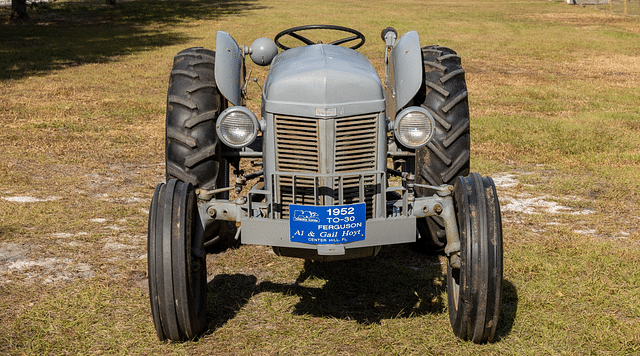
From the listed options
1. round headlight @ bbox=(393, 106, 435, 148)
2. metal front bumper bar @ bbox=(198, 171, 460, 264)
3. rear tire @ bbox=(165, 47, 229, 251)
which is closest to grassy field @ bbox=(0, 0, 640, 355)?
metal front bumper bar @ bbox=(198, 171, 460, 264)

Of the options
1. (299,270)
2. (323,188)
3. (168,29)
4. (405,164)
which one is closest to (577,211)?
(405,164)

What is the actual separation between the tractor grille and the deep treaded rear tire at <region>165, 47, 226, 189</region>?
107cm

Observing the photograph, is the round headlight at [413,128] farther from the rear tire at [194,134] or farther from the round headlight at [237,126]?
the rear tire at [194,134]

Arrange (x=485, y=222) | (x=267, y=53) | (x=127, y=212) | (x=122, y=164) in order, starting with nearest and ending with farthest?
(x=485, y=222), (x=267, y=53), (x=127, y=212), (x=122, y=164)

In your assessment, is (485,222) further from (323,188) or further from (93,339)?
(93,339)

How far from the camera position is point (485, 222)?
13.8 ft

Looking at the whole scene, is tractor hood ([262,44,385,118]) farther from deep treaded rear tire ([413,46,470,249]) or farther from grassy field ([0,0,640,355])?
grassy field ([0,0,640,355])

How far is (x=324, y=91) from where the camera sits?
4355 mm

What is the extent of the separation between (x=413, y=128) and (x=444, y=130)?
1100 mm

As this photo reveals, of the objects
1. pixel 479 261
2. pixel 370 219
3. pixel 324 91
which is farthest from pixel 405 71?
pixel 479 261

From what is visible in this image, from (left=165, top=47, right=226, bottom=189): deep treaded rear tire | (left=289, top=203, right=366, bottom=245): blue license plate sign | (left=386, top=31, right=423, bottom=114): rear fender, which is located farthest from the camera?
(left=165, top=47, right=226, bottom=189): deep treaded rear tire

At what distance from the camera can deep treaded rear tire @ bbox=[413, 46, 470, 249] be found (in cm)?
548

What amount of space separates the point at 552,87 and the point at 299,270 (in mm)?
10648

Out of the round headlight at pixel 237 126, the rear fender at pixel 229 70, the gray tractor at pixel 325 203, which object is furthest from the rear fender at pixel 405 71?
the round headlight at pixel 237 126
